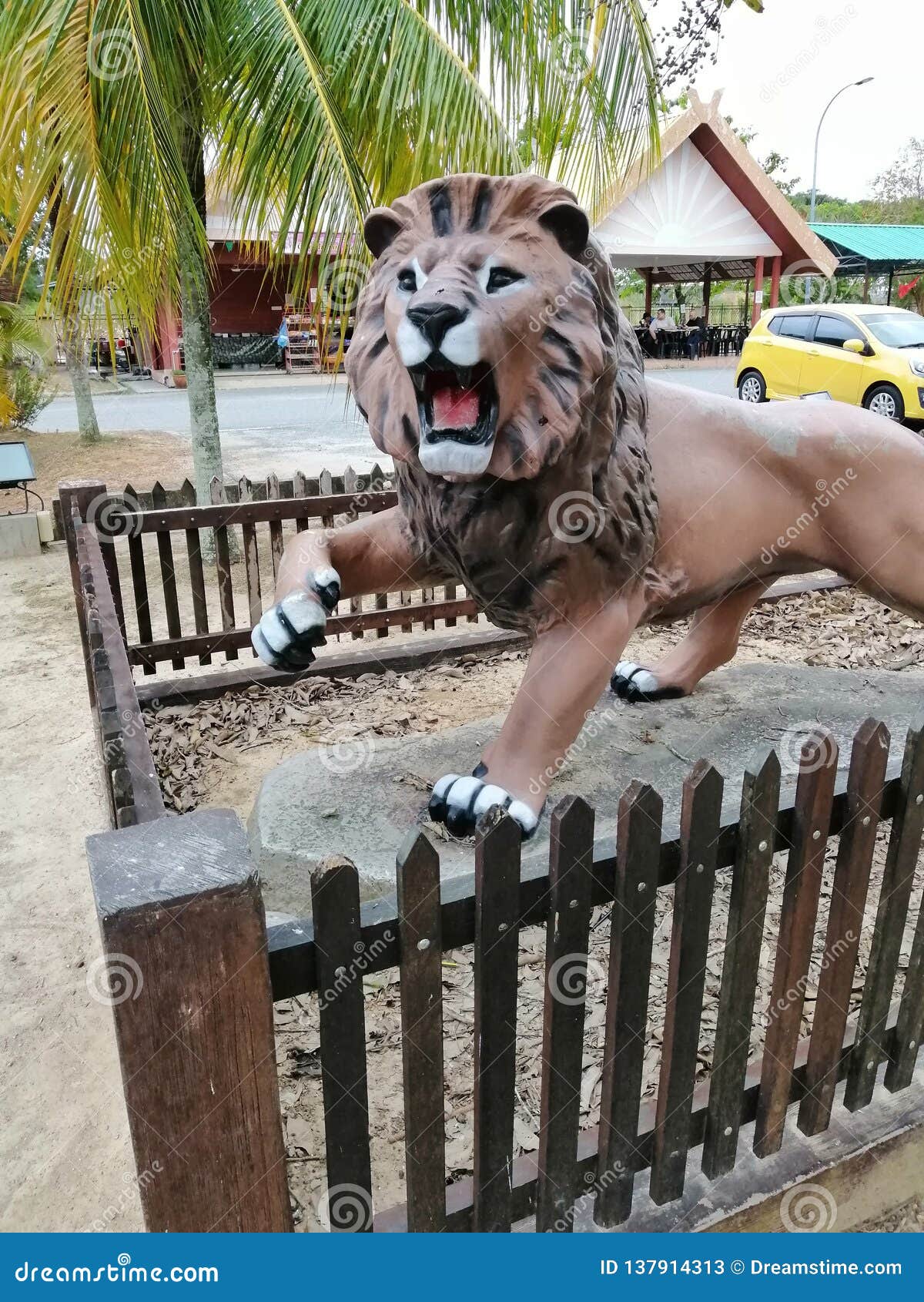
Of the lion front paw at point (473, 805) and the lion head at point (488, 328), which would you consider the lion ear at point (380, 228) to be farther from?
the lion front paw at point (473, 805)

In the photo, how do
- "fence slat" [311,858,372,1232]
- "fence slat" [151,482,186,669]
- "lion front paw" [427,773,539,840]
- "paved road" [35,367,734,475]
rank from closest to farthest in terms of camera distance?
1. "fence slat" [311,858,372,1232]
2. "lion front paw" [427,773,539,840]
3. "fence slat" [151,482,186,669]
4. "paved road" [35,367,734,475]

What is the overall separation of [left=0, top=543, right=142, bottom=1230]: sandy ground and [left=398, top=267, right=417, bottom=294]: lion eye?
1.84 metres

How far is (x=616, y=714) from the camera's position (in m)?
3.14

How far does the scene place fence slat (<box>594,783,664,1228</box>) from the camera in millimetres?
1349

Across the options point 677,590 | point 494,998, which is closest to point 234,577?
point 677,590

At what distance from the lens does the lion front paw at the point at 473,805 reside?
2156 millimetres

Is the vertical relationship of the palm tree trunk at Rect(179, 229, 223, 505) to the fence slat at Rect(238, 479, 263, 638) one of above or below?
above

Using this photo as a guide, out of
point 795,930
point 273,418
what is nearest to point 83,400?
point 273,418

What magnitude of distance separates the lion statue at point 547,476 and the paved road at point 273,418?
4804 millimetres

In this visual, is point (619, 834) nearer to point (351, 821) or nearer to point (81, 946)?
point (351, 821)

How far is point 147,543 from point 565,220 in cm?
666

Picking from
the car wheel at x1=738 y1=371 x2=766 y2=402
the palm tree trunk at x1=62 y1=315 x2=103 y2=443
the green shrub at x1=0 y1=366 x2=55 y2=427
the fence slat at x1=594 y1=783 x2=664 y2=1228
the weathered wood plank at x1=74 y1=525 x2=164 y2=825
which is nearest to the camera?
the fence slat at x1=594 y1=783 x2=664 y2=1228

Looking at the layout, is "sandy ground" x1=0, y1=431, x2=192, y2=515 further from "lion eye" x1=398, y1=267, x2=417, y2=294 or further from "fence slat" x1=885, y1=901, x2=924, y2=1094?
"fence slat" x1=885, y1=901, x2=924, y2=1094

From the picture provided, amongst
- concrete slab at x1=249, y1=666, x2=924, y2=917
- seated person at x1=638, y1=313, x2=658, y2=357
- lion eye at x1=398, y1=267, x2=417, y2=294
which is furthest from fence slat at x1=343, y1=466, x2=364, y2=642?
Answer: seated person at x1=638, y1=313, x2=658, y2=357
